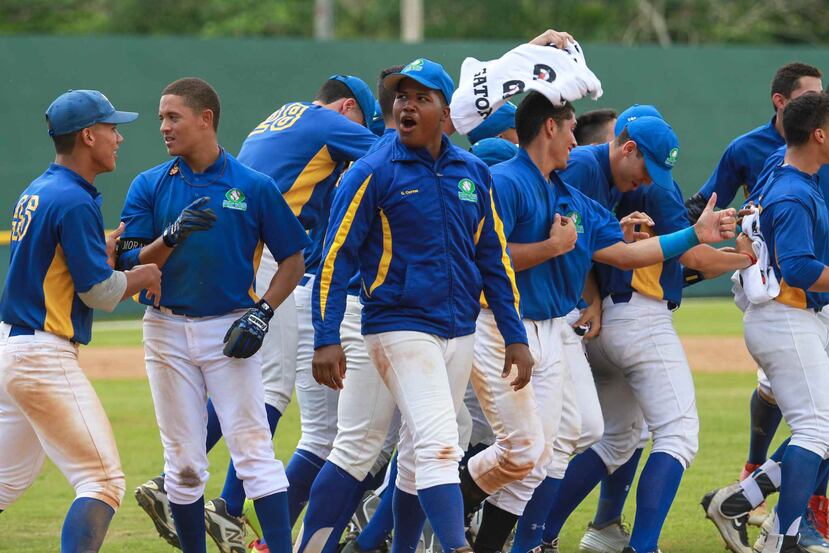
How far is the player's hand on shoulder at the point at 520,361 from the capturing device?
5766 millimetres

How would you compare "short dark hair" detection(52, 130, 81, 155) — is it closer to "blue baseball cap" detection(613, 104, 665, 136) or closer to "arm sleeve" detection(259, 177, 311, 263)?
"arm sleeve" detection(259, 177, 311, 263)

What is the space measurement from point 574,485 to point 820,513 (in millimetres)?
1511

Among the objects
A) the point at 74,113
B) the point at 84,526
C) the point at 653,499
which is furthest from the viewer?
the point at 653,499

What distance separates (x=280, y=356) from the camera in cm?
702

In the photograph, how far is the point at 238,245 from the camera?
19.4 feet

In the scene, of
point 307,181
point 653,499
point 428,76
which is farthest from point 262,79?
point 428,76

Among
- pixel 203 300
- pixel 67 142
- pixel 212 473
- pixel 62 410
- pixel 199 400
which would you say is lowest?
pixel 212 473

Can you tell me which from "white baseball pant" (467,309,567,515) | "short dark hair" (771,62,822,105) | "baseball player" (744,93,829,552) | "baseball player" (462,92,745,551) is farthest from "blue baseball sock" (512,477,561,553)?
"short dark hair" (771,62,822,105)

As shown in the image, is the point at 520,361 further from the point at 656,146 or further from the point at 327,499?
the point at 656,146

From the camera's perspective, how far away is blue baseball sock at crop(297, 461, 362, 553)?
232 inches

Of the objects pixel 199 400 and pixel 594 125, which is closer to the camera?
pixel 199 400

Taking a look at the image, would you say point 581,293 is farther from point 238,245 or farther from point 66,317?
point 66,317

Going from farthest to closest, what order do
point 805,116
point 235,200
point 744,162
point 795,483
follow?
1. point 744,162
2. point 805,116
3. point 795,483
4. point 235,200

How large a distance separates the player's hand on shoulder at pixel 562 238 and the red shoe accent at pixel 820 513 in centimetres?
238
